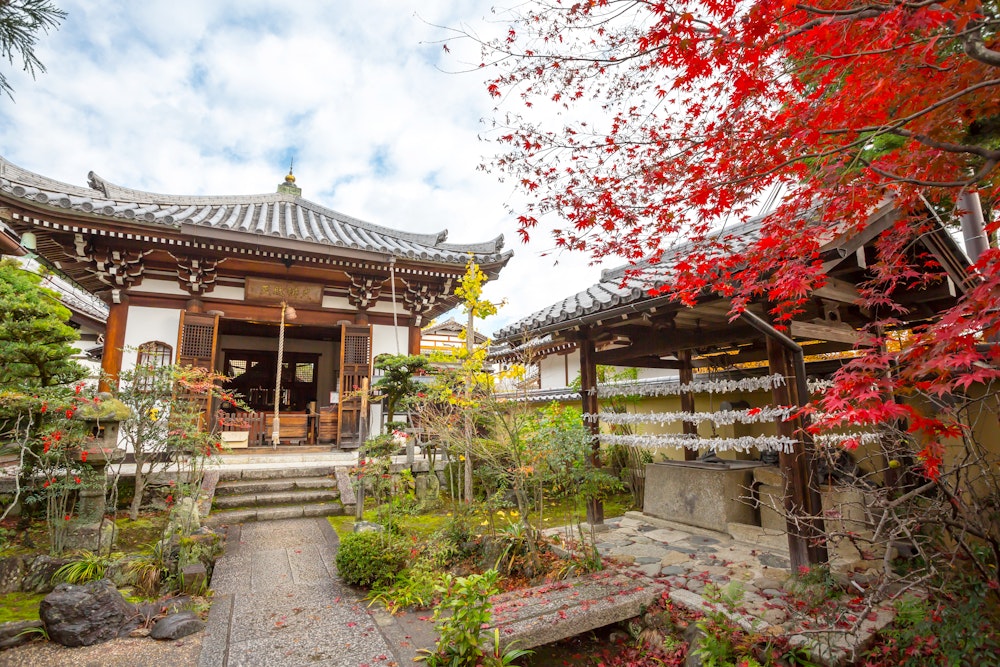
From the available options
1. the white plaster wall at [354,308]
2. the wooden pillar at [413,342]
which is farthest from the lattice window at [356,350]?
the wooden pillar at [413,342]

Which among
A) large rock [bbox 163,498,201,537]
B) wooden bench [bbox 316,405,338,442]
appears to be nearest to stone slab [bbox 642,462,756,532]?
large rock [bbox 163,498,201,537]

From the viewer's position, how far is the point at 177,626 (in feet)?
11.5

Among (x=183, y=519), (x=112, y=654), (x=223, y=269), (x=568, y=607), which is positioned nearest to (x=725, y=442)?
(x=568, y=607)

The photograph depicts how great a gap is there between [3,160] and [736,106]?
14056 millimetres

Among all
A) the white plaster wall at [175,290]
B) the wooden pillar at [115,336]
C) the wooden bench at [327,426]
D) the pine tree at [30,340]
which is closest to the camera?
the pine tree at [30,340]

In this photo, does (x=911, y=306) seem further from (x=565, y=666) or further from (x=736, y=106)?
(x=565, y=666)

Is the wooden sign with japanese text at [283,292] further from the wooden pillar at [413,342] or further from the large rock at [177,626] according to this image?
the large rock at [177,626]

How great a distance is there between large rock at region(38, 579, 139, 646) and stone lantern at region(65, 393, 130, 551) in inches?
37.6

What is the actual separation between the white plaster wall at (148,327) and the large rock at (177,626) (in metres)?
6.11

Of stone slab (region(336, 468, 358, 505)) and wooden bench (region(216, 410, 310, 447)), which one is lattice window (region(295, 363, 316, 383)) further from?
stone slab (region(336, 468, 358, 505))

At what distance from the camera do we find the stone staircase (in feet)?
20.8

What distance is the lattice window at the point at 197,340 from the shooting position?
8.51m

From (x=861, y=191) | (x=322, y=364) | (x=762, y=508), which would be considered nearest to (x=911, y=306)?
(x=762, y=508)

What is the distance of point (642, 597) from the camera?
3.68 m
